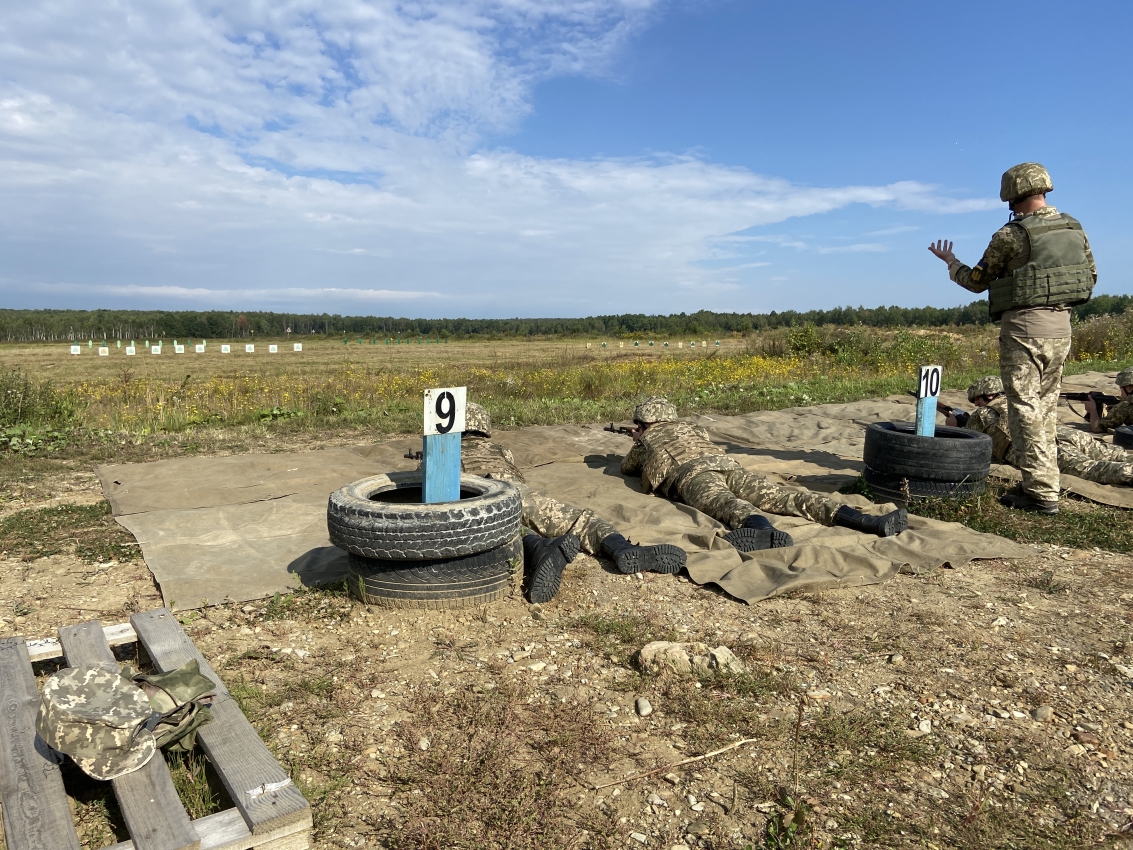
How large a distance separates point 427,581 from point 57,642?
1787 millimetres

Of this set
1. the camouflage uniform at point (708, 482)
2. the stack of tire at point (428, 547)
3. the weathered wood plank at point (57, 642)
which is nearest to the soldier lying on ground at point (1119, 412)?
the camouflage uniform at point (708, 482)

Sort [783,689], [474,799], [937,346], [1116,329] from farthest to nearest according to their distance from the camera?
[1116,329]
[937,346]
[783,689]
[474,799]

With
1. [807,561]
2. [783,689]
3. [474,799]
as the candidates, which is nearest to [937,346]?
[807,561]

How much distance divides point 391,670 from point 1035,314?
19.9ft

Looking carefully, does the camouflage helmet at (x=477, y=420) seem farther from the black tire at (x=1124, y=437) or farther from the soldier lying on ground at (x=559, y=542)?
the black tire at (x=1124, y=437)

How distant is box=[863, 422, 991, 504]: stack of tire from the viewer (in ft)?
21.1

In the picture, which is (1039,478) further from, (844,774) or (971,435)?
(844,774)

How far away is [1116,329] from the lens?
71.0 feet

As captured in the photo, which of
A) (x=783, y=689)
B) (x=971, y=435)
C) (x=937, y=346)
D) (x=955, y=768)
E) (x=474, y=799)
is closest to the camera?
(x=474, y=799)

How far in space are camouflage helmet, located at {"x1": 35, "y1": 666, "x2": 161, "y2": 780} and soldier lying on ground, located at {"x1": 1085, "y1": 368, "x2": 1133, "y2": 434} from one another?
10.7 m

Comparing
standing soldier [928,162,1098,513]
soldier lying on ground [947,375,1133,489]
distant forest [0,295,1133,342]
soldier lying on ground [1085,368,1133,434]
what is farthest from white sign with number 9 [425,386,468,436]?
distant forest [0,295,1133,342]

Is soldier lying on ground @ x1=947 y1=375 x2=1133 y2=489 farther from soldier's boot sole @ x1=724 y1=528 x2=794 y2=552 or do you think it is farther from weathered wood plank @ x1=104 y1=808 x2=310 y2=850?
weathered wood plank @ x1=104 y1=808 x2=310 y2=850

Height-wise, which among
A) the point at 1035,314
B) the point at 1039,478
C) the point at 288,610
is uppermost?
the point at 1035,314

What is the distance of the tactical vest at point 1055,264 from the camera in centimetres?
620
